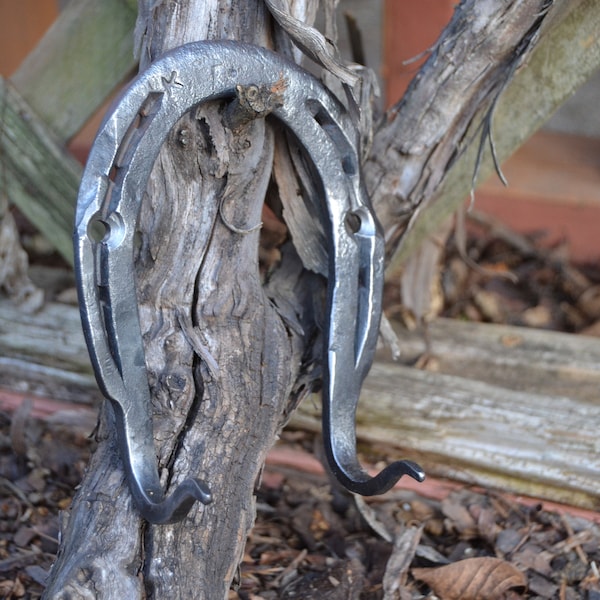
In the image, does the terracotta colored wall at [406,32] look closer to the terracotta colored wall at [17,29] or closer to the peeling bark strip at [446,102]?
the peeling bark strip at [446,102]

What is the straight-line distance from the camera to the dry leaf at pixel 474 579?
123cm

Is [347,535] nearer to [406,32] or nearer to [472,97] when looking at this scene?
[472,97]

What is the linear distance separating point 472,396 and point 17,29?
198 cm

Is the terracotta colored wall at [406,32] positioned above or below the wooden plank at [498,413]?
above

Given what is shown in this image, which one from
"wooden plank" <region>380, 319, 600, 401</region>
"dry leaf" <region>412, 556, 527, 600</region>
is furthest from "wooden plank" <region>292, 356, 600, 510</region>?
"dry leaf" <region>412, 556, 527, 600</region>

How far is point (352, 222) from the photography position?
128cm

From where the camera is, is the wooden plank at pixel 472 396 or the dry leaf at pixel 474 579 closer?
the dry leaf at pixel 474 579

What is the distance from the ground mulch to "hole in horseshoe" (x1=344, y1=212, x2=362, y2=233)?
0.47 metres

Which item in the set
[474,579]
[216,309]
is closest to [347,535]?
[474,579]

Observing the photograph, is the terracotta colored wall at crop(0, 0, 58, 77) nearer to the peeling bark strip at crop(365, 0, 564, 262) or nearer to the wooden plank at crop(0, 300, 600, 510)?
the wooden plank at crop(0, 300, 600, 510)

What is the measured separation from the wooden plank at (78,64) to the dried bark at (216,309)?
418 millimetres

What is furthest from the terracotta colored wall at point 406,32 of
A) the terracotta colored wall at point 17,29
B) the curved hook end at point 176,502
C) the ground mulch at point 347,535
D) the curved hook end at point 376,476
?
the curved hook end at point 176,502

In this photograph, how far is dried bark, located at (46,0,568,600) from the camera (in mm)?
1005

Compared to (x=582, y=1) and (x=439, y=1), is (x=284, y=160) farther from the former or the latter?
(x=439, y=1)
